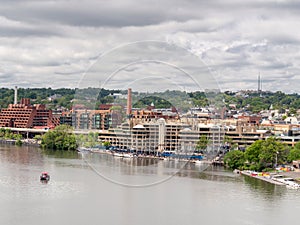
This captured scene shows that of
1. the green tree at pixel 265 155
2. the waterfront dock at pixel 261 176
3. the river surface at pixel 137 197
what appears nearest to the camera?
the river surface at pixel 137 197

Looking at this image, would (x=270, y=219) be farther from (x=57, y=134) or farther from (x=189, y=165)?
(x=57, y=134)

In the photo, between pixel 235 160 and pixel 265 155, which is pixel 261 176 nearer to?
pixel 265 155

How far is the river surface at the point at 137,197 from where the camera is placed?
6.88 meters

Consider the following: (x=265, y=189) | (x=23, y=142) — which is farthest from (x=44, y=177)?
(x=23, y=142)

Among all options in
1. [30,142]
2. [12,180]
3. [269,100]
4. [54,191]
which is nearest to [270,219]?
[54,191]

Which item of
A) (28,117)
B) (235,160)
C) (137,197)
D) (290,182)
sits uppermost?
(28,117)

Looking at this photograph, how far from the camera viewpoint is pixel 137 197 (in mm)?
8062

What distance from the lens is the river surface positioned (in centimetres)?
688

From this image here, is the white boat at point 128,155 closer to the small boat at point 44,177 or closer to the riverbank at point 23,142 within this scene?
the small boat at point 44,177

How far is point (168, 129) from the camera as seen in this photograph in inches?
451

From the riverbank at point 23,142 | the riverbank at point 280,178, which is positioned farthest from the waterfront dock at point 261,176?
the riverbank at point 23,142

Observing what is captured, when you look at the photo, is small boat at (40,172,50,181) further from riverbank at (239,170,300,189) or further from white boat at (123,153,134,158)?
riverbank at (239,170,300,189)

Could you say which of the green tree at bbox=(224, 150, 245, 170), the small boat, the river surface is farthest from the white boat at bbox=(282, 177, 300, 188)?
the small boat

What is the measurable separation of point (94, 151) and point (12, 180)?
1387 millimetres
